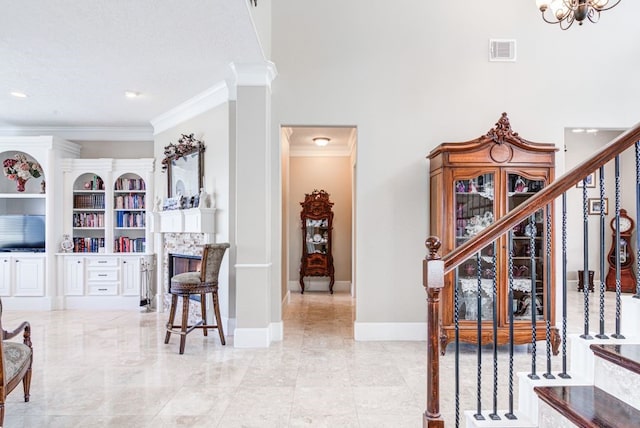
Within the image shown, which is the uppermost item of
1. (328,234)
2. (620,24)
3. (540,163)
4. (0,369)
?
(620,24)

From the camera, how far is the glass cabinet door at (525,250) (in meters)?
3.96

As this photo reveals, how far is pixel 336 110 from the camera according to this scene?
4.47 meters

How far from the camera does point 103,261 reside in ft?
20.2

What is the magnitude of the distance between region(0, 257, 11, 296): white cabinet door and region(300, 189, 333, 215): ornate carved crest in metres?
4.68

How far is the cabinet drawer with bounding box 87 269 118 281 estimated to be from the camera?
6.13 m

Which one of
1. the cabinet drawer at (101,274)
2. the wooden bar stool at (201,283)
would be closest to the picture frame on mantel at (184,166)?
the wooden bar stool at (201,283)

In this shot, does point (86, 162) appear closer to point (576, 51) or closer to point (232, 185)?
point (232, 185)

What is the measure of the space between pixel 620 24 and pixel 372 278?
3.86 meters

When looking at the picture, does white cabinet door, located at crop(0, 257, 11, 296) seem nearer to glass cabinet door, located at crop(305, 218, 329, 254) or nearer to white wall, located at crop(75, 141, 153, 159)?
white wall, located at crop(75, 141, 153, 159)

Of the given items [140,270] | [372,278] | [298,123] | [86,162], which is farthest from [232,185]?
[86,162]

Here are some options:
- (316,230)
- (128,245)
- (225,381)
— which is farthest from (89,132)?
(225,381)

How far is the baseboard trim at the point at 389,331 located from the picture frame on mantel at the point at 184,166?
261 cm

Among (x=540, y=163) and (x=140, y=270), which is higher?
(x=540, y=163)

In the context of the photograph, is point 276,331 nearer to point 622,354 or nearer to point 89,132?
point 622,354
